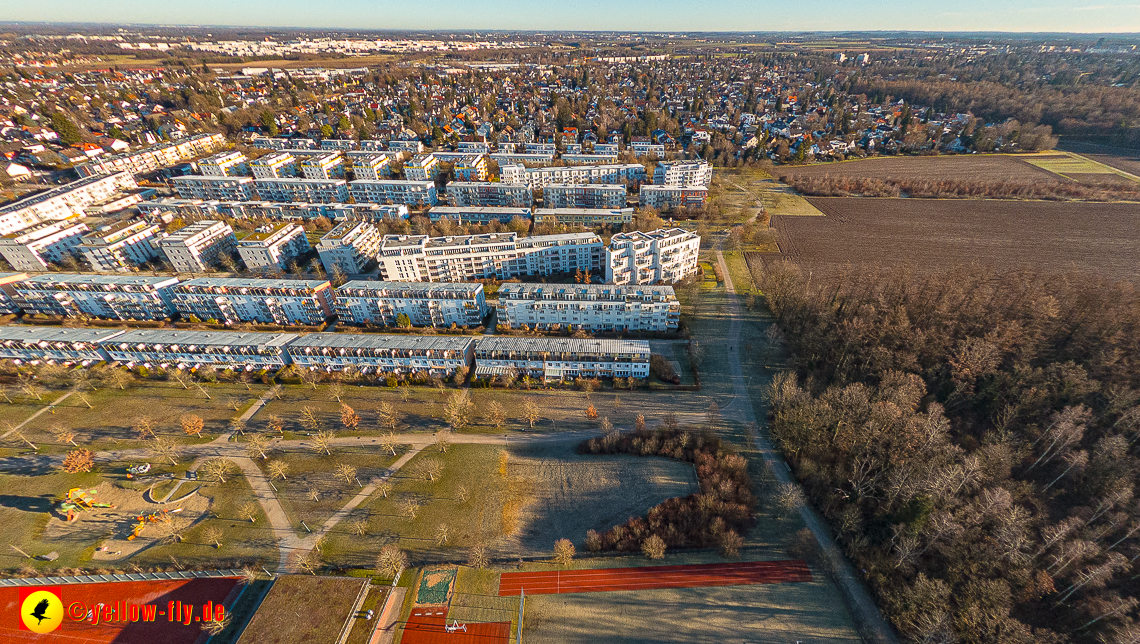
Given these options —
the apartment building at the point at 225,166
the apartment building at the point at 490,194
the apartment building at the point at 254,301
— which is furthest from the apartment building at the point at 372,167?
the apartment building at the point at 254,301

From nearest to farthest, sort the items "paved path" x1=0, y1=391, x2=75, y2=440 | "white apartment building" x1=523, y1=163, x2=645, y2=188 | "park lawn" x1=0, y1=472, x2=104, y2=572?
"park lawn" x1=0, y1=472, x2=104, y2=572, "paved path" x1=0, y1=391, x2=75, y2=440, "white apartment building" x1=523, y1=163, x2=645, y2=188

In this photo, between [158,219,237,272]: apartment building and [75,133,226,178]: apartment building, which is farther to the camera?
[75,133,226,178]: apartment building

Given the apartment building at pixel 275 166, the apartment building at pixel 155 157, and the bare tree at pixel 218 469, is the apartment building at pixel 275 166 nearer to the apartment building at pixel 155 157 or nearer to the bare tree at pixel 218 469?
the apartment building at pixel 155 157

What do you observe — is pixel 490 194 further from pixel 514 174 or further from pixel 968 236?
pixel 968 236

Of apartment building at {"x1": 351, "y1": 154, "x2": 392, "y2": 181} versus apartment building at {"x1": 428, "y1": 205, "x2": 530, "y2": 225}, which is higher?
apartment building at {"x1": 351, "y1": 154, "x2": 392, "y2": 181}

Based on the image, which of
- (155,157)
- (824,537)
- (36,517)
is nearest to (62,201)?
(155,157)

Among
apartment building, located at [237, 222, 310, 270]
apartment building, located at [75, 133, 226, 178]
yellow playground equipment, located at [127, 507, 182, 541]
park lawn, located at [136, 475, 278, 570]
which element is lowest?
park lawn, located at [136, 475, 278, 570]

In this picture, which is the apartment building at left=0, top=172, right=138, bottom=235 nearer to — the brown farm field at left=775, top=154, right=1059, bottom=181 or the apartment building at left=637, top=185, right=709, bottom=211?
the apartment building at left=637, top=185, right=709, bottom=211

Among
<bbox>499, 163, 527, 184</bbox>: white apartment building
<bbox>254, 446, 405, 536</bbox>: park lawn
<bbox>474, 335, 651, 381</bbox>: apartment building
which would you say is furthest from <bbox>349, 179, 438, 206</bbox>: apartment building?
<bbox>254, 446, 405, 536</bbox>: park lawn
